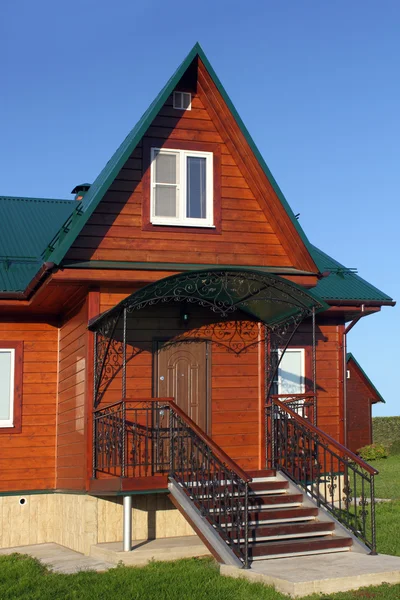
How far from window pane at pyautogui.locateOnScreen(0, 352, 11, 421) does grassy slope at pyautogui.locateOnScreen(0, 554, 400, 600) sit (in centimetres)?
370

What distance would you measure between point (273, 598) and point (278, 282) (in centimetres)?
464

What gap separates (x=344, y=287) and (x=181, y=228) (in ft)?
14.7

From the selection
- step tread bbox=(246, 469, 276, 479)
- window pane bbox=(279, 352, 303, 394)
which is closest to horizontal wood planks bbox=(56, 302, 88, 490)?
step tread bbox=(246, 469, 276, 479)

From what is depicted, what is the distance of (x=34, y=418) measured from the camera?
48.0 ft

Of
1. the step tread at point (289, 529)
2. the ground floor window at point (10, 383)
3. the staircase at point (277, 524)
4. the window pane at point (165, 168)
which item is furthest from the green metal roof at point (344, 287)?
the ground floor window at point (10, 383)

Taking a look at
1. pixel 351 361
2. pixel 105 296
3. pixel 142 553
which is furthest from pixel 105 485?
pixel 351 361

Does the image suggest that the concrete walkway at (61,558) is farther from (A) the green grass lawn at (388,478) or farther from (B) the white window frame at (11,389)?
(A) the green grass lawn at (388,478)

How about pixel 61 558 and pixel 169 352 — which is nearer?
pixel 61 558

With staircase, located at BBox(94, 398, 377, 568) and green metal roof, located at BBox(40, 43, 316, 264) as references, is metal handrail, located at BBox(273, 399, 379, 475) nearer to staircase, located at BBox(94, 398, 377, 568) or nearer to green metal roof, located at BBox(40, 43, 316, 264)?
staircase, located at BBox(94, 398, 377, 568)

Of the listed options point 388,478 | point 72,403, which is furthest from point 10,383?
point 388,478

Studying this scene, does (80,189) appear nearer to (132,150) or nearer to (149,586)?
(132,150)

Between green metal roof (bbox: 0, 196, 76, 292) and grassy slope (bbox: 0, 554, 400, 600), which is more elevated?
green metal roof (bbox: 0, 196, 76, 292)

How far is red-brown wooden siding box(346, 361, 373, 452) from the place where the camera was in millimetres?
32312

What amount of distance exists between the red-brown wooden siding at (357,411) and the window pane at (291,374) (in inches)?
652
